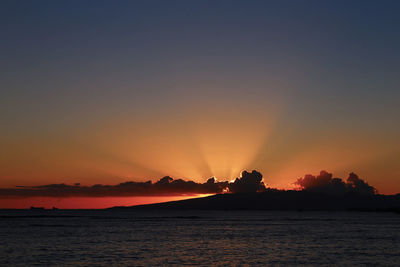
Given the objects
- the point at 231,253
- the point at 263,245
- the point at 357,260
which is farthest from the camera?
the point at 263,245

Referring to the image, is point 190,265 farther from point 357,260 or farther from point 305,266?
point 357,260

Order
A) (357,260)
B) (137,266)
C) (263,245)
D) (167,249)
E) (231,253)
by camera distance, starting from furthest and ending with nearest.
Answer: (263,245) → (167,249) → (231,253) → (357,260) → (137,266)

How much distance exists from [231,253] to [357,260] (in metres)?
21.9

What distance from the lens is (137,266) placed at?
216ft

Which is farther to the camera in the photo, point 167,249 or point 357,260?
point 167,249

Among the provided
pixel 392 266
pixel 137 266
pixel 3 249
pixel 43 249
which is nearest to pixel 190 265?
pixel 137 266

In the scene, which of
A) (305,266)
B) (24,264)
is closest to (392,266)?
(305,266)

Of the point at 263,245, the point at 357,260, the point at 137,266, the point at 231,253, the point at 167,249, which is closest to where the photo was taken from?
the point at 137,266

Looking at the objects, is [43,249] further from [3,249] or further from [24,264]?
[24,264]

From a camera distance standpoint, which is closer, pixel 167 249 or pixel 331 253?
pixel 331 253

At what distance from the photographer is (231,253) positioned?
8419 centimetres

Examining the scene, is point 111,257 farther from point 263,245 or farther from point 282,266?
point 263,245

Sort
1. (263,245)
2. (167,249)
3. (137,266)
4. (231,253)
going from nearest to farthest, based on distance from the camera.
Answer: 1. (137,266)
2. (231,253)
3. (167,249)
4. (263,245)

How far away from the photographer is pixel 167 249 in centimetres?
9000
